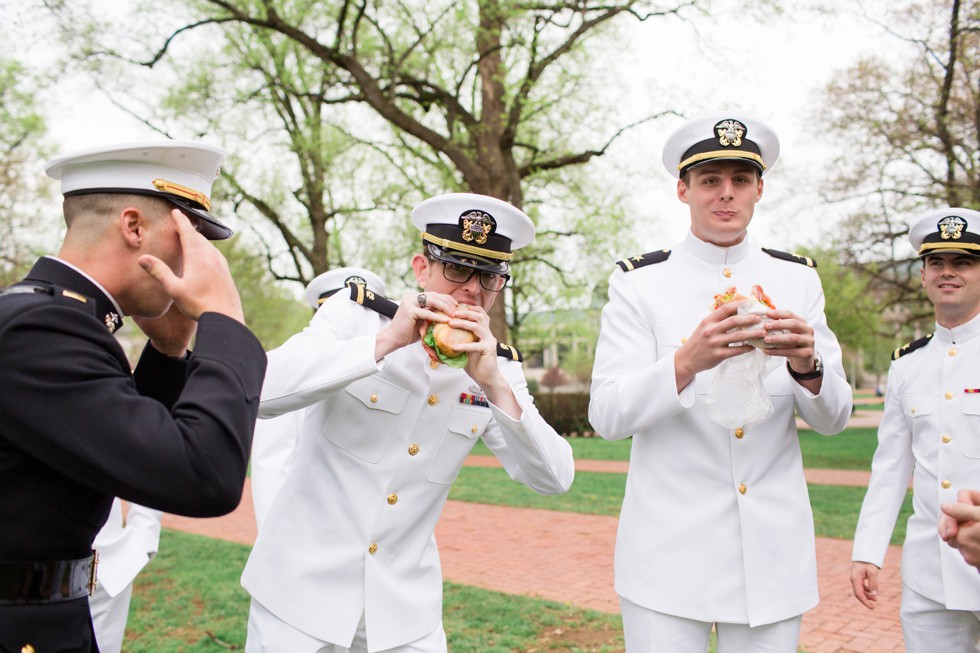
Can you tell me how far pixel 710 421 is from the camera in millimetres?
2967

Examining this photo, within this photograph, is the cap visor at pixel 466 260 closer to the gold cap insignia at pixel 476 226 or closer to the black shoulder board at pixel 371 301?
the gold cap insignia at pixel 476 226

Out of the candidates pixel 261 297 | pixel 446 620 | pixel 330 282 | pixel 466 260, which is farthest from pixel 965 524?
pixel 261 297

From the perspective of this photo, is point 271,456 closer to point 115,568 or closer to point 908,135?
point 115,568

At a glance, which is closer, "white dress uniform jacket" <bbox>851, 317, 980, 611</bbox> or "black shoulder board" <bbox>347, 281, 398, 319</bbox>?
"black shoulder board" <bbox>347, 281, 398, 319</bbox>

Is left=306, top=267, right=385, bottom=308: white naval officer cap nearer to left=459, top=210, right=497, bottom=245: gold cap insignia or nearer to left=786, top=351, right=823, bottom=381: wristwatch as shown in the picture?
left=459, top=210, right=497, bottom=245: gold cap insignia

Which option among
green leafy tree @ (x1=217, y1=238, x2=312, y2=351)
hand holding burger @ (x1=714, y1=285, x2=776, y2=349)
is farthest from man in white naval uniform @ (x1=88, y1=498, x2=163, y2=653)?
green leafy tree @ (x1=217, y1=238, x2=312, y2=351)

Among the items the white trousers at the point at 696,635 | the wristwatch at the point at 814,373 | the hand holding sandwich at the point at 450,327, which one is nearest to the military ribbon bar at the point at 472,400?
the hand holding sandwich at the point at 450,327

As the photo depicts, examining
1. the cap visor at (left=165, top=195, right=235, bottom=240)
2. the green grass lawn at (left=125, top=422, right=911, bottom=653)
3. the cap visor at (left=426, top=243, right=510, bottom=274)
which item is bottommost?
the green grass lawn at (left=125, top=422, right=911, bottom=653)

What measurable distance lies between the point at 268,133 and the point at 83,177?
1045 inches

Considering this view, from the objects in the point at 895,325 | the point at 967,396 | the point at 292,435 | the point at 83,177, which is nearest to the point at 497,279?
the point at 83,177

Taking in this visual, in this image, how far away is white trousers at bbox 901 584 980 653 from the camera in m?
3.60

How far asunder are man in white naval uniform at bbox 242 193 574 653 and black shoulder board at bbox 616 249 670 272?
0.45m

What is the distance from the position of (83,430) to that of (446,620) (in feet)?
17.8

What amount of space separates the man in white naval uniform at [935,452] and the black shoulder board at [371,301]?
256 centimetres
